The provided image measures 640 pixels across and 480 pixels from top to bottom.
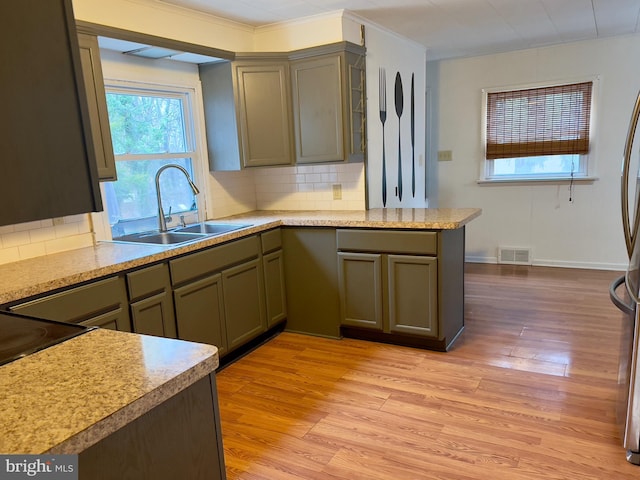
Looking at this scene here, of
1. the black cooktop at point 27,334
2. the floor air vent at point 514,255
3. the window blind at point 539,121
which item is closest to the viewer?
the black cooktop at point 27,334

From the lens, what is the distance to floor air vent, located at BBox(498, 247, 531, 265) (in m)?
5.27

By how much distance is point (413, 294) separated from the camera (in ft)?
10.1

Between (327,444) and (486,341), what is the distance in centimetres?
157

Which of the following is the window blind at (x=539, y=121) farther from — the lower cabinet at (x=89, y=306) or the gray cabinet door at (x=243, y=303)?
the lower cabinet at (x=89, y=306)

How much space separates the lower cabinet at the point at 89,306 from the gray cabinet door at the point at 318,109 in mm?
1796

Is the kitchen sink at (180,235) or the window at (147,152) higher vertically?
the window at (147,152)

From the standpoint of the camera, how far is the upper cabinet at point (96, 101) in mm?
2457

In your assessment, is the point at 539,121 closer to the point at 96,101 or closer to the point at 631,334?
the point at 631,334

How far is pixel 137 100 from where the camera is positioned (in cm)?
319

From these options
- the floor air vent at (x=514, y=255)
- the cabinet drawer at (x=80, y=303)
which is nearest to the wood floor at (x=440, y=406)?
the cabinet drawer at (x=80, y=303)

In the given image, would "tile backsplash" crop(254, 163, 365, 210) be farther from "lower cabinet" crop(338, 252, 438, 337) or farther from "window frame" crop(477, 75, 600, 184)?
"window frame" crop(477, 75, 600, 184)

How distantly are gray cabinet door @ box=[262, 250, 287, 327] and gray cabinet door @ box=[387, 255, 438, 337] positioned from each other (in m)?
0.81

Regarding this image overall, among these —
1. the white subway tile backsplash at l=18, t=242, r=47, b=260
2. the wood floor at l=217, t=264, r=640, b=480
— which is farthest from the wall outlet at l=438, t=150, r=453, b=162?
the white subway tile backsplash at l=18, t=242, r=47, b=260

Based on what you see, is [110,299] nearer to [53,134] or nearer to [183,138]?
[53,134]
